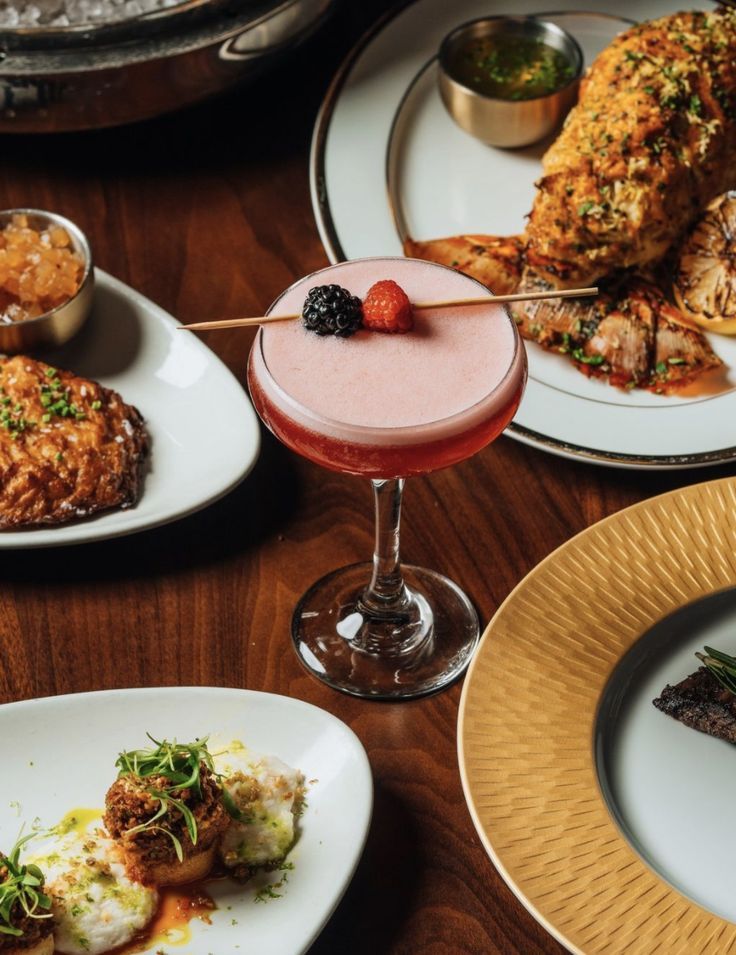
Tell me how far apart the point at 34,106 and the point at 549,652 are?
154 cm

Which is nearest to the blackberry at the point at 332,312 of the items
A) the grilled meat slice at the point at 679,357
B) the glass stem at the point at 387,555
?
the glass stem at the point at 387,555

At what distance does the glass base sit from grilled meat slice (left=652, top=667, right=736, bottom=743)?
0.32 metres

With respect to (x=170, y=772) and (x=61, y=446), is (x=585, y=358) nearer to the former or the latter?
(x=61, y=446)

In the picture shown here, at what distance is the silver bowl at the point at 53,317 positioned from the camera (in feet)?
6.86

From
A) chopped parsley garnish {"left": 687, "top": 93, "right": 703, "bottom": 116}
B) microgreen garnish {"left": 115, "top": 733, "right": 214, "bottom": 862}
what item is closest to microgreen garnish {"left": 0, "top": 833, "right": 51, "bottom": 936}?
microgreen garnish {"left": 115, "top": 733, "right": 214, "bottom": 862}

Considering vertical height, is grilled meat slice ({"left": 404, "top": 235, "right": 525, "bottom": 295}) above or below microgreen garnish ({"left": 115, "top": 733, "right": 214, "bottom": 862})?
above

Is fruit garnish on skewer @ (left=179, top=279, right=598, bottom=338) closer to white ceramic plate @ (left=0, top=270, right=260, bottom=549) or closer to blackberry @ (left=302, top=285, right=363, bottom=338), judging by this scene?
blackberry @ (left=302, top=285, right=363, bottom=338)

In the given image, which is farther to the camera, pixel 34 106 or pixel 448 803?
pixel 34 106

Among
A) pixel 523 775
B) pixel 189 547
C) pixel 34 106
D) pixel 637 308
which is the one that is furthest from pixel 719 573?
pixel 34 106

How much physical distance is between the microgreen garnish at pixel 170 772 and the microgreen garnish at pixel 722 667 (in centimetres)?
70

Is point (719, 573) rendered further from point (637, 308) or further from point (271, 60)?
point (271, 60)

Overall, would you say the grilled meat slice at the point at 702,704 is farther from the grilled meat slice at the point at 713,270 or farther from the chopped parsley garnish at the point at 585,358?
→ the grilled meat slice at the point at 713,270

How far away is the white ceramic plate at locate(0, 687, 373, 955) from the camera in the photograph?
1499 millimetres

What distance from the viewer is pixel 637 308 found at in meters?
2.17
